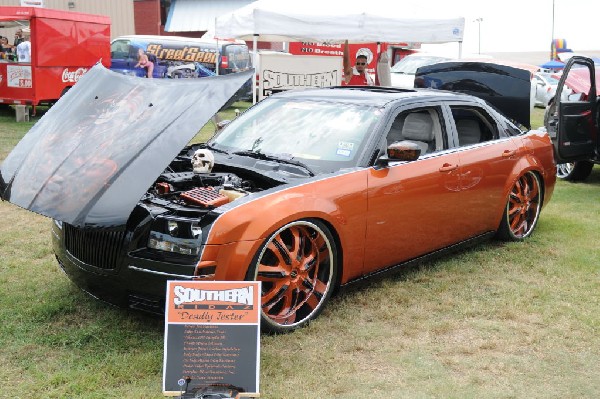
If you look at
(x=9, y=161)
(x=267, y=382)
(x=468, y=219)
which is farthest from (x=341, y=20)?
(x=267, y=382)

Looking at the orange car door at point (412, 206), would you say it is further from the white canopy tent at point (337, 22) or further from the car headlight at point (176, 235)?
the white canopy tent at point (337, 22)

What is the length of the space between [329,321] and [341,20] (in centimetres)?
751

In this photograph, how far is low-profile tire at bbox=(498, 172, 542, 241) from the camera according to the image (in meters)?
5.99

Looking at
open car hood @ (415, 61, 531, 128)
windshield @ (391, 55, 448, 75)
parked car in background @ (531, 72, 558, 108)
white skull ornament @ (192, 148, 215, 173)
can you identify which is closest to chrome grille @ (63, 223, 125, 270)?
white skull ornament @ (192, 148, 215, 173)

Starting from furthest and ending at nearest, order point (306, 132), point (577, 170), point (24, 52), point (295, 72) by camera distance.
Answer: point (24, 52)
point (295, 72)
point (577, 170)
point (306, 132)

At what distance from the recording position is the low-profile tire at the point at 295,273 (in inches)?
155

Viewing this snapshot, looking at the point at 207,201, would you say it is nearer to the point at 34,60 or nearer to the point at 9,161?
the point at 9,161

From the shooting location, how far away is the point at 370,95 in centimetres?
520

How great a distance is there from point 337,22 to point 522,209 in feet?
18.6

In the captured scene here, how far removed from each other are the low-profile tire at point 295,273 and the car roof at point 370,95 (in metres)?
1.31

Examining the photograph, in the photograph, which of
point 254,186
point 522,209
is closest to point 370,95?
point 254,186

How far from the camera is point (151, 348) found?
380 centimetres

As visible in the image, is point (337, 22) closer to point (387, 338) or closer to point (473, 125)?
point (473, 125)

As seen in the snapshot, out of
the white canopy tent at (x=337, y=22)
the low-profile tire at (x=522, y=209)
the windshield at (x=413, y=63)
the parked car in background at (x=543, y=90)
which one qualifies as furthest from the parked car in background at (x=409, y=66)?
the low-profile tire at (x=522, y=209)
